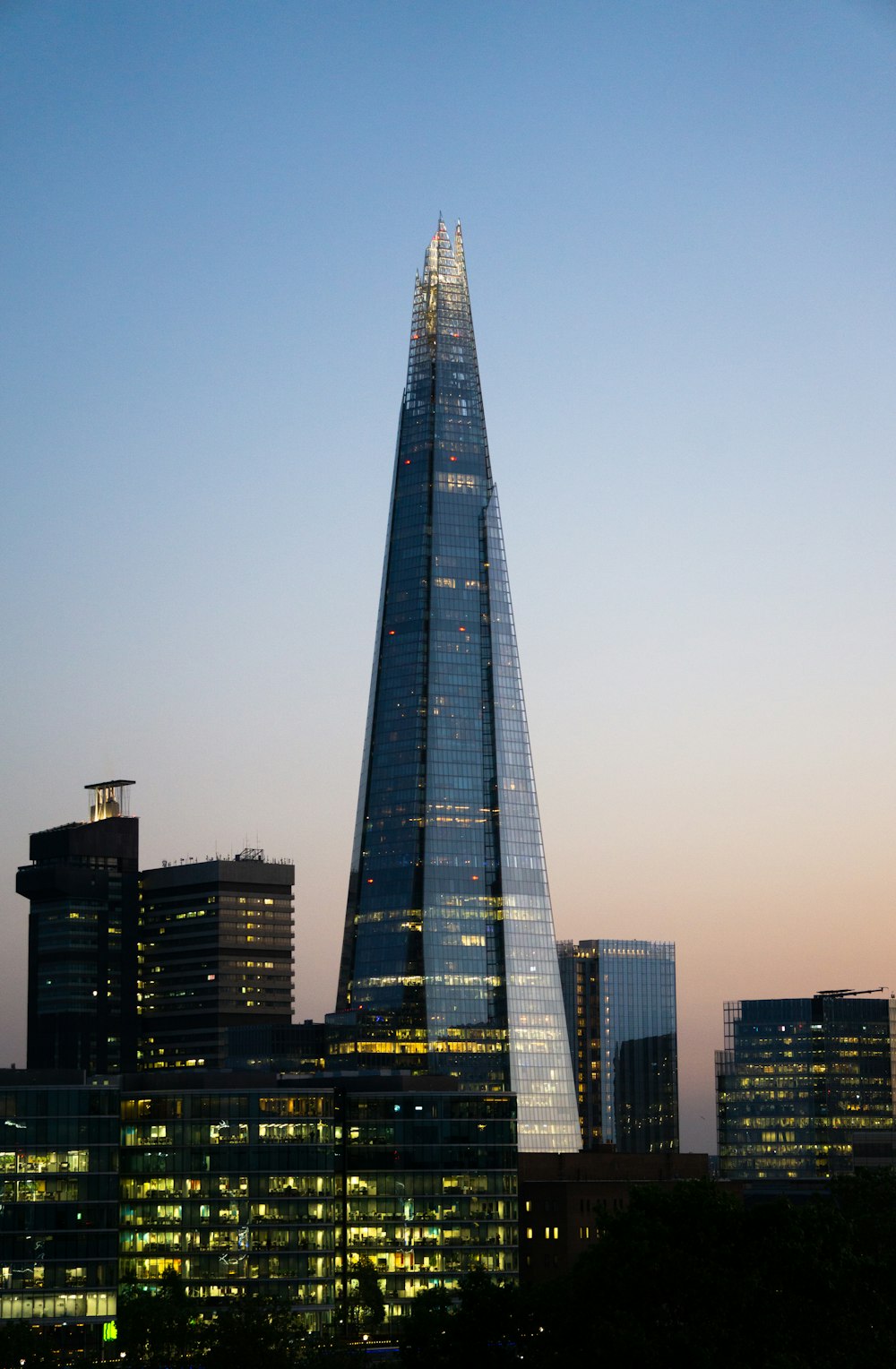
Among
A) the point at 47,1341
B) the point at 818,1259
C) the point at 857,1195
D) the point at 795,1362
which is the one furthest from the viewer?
the point at 47,1341

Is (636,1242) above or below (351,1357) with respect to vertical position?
above

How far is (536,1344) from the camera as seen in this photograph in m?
130

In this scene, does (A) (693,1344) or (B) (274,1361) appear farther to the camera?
(B) (274,1361)

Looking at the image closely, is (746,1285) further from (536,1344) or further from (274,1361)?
(274,1361)

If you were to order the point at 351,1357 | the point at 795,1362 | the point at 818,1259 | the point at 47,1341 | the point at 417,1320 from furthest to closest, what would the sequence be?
1. the point at 47,1341
2. the point at 351,1357
3. the point at 417,1320
4. the point at 818,1259
5. the point at 795,1362

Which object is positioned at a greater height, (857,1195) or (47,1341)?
(857,1195)

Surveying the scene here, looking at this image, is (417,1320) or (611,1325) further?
(417,1320)

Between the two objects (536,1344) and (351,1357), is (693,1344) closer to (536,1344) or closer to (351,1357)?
(536,1344)

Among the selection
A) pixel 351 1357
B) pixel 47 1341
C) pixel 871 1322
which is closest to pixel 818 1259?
pixel 871 1322

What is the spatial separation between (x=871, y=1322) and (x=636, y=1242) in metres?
15.1

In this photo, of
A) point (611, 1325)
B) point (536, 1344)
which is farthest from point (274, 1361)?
point (611, 1325)

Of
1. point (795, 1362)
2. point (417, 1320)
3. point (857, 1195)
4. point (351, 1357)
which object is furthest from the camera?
point (351, 1357)

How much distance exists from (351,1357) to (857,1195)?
47016mm

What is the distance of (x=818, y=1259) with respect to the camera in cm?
12625
